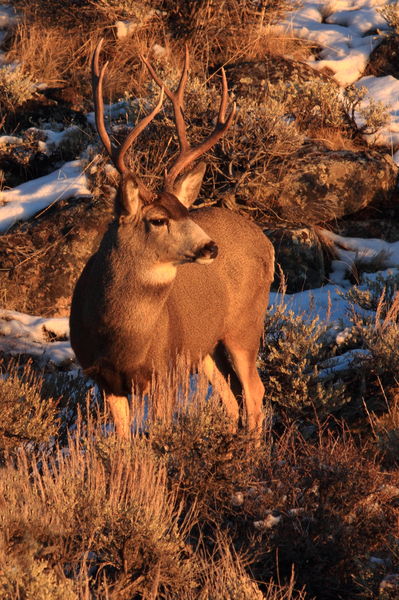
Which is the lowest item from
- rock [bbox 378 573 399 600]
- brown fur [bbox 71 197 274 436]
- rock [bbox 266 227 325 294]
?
rock [bbox 266 227 325 294]

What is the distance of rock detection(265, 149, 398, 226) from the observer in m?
11.0

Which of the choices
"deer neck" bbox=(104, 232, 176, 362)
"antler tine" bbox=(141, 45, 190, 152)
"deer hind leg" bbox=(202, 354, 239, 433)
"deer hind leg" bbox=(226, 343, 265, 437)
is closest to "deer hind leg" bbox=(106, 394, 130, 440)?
"deer neck" bbox=(104, 232, 176, 362)

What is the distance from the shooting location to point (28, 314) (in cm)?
920

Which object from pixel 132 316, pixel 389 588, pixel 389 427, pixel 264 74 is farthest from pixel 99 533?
pixel 264 74

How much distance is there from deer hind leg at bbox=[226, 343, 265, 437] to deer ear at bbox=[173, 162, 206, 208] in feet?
4.71

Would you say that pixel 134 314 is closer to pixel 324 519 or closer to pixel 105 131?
pixel 105 131

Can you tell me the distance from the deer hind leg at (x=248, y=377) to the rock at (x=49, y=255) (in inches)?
97.0

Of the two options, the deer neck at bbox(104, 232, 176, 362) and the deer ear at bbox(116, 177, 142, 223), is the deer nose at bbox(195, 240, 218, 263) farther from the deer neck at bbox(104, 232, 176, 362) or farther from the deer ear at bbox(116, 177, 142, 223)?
the deer ear at bbox(116, 177, 142, 223)

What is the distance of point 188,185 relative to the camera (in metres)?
6.61

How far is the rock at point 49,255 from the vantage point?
9.30 m

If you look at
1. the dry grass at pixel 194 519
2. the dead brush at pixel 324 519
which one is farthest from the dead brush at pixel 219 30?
the dead brush at pixel 324 519

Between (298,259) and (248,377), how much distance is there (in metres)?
2.96

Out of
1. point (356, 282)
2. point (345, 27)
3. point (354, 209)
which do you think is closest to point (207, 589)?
point (356, 282)

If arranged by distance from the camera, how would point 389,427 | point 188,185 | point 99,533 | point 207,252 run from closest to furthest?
point 99,533 < point 207,252 < point 188,185 < point 389,427
